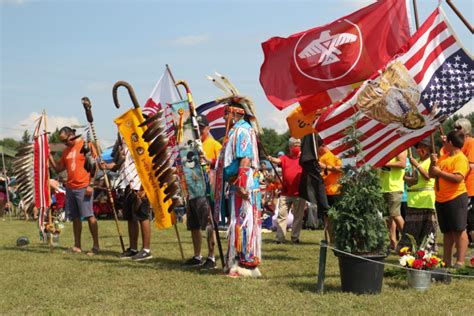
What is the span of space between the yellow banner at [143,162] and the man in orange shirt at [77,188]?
128 cm

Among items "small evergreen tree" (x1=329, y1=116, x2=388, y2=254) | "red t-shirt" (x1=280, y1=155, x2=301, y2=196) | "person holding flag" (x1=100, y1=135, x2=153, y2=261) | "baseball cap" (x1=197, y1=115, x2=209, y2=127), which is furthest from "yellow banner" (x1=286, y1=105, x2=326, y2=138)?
"red t-shirt" (x1=280, y1=155, x2=301, y2=196)

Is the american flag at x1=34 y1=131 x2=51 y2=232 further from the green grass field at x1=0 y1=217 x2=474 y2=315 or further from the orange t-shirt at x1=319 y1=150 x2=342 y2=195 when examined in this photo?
the orange t-shirt at x1=319 y1=150 x2=342 y2=195

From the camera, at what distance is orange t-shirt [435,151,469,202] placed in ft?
25.4

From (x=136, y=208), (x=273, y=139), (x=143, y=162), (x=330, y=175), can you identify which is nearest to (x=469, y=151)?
(x=330, y=175)

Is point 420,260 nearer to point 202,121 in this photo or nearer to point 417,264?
point 417,264

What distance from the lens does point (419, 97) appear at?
714cm

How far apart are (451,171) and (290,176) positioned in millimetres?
4889

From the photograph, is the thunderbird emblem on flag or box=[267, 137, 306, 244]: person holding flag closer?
the thunderbird emblem on flag

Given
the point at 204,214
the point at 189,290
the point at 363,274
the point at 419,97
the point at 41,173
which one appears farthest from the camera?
the point at 41,173

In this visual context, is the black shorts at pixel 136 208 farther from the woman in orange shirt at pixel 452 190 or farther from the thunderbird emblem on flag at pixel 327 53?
the woman in orange shirt at pixel 452 190

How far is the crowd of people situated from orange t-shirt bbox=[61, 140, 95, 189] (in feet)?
0.05

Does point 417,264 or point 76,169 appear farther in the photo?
point 76,169

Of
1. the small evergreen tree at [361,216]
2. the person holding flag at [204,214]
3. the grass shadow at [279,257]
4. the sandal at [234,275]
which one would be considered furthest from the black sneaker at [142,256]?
the small evergreen tree at [361,216]

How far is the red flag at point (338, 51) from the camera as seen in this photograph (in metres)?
8.06
